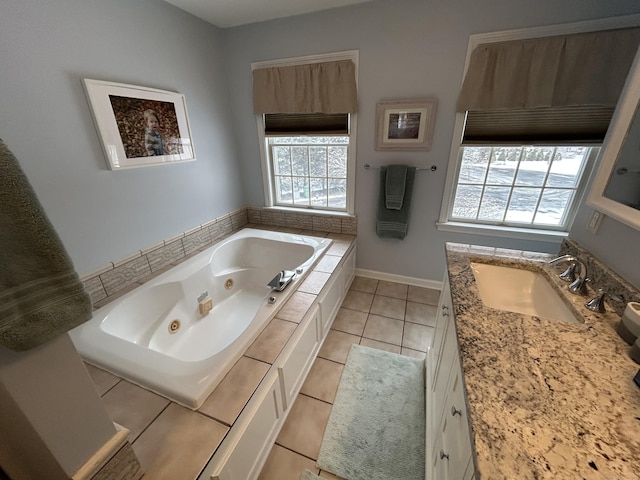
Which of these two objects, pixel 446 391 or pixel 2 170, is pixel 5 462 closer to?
pixel 2 170

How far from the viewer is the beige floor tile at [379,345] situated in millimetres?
1901

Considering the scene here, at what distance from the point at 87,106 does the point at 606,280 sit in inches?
106

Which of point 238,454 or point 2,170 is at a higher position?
point 2,170

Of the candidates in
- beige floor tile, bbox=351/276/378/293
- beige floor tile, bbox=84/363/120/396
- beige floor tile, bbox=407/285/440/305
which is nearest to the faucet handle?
beige floor tile, bbox=407/285/440/305

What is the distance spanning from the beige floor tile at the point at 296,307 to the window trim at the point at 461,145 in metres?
1.42

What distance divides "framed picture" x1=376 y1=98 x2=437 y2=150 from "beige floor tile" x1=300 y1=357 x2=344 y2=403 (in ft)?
5.95

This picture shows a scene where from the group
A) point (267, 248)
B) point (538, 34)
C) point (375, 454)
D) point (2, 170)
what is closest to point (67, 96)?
point (2, 170)

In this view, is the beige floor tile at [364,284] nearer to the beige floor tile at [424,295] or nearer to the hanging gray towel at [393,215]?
the beige floor tile at [424,295]

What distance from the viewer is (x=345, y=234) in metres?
2.63

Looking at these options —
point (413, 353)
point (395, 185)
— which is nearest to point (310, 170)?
point (395, 185)

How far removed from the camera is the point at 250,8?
193 centimetres

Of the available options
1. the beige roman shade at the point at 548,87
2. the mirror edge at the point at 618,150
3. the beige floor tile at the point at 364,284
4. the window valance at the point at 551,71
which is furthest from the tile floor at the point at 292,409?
the window valance at the point at 551,71

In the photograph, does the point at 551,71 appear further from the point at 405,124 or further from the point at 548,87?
the point at 405,124

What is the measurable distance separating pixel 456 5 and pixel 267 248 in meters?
2.35
